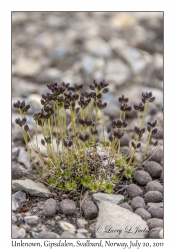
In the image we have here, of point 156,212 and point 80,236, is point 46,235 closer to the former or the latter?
point 80,236

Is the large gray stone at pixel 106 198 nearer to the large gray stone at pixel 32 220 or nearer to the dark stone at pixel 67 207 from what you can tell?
the dark stone at pixel 67 207

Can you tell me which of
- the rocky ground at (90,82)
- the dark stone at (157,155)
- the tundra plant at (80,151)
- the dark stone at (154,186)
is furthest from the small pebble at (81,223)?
the dark stone at (157,155)

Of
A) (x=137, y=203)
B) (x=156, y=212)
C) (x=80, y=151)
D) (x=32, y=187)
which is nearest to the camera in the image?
(x=156, y=212)

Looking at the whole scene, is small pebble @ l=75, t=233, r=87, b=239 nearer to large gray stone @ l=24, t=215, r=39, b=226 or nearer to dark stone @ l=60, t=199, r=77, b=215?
dark stone @ l=60, t=199, r=77, b=215

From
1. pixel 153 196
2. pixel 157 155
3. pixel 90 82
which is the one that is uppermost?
pixel 90 82

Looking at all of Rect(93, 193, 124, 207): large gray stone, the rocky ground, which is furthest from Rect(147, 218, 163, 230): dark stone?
Rect(93, 193, 124, 207): large gray stone

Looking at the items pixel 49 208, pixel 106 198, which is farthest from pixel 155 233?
pixel 49 208
